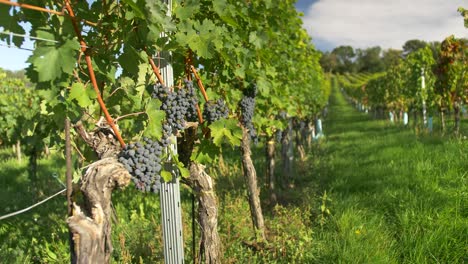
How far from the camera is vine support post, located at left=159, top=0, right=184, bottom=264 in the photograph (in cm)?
259

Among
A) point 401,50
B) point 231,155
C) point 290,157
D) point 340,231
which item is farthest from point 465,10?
point 401,50

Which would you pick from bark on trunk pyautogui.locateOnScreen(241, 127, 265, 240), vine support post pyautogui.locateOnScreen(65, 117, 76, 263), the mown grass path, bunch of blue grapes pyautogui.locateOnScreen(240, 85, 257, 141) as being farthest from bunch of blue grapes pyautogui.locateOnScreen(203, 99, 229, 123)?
the mown grass path

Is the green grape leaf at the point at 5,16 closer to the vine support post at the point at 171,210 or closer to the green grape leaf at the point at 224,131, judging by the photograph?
the vine support post at the point at 171,210

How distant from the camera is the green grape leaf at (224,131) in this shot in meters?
2.63

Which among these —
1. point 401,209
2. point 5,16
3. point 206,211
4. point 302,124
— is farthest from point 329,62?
point 5,16

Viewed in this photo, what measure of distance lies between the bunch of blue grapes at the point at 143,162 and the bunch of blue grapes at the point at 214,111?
700 mm

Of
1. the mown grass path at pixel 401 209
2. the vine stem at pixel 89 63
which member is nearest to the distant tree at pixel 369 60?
the mown grass path at pixel 401 209

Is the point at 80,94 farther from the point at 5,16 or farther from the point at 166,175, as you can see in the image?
the point at 166,175

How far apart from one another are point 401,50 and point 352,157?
339 feet

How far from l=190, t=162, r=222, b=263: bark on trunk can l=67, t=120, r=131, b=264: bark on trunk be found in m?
1.12

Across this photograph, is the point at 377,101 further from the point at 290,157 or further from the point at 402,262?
the point at 402,262

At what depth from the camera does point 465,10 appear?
8.94 metres

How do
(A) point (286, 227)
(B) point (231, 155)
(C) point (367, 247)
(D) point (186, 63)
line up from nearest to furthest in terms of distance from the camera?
(D) point (186, 63), (C) point (367, 247), (A) point (286, 227), (B) point (231, 155)

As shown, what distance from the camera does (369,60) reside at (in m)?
105
